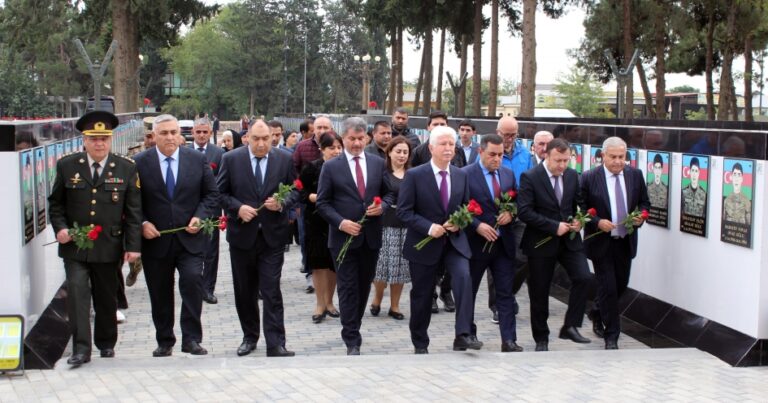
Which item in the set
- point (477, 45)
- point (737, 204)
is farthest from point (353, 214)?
point (477, 45)

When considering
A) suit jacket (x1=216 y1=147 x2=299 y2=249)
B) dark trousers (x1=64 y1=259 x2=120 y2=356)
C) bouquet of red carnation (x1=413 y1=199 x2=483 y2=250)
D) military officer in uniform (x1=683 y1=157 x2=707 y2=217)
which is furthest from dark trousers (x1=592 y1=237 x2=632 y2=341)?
dark trousers (x1=64 y1=259 x2=120 y2=356)

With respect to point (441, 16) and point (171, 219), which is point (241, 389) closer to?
point (171, 219)

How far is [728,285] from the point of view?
29.1ft

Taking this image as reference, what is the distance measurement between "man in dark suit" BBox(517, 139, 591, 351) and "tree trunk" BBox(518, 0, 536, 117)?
19.1 meters

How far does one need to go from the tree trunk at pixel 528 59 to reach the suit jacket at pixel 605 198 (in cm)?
1892

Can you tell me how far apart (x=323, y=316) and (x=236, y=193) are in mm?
2330

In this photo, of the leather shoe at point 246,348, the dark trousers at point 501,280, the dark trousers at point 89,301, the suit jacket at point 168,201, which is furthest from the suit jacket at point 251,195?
the dark trousers at point 501,280

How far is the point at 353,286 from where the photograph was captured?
9094 millimetres

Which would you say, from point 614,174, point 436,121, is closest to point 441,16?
point 436,121

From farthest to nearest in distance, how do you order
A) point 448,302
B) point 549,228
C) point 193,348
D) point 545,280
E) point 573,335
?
point 448,302 < point 573,335 < point 545,280 < point 549,228 < point 193,348

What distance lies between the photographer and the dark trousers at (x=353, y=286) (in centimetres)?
902

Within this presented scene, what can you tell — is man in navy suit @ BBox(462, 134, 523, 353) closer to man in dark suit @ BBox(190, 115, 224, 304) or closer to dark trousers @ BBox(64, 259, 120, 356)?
dark trousers @ BBox(64, 259, 120, 356)

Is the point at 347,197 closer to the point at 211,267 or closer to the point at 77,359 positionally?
the point at 77,359

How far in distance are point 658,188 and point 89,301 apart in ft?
17.8
